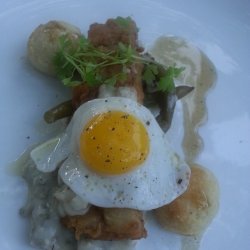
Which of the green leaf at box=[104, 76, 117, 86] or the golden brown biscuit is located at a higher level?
the green leaf at box=[104, 76, 117, 86]

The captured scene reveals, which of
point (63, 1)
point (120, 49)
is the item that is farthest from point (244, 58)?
point (63, 1)

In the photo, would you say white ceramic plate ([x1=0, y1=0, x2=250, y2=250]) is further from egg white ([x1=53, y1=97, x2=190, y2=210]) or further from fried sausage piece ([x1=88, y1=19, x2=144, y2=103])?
fried sausage piece ([x1=88, y1=19, x2=144, y2=103])

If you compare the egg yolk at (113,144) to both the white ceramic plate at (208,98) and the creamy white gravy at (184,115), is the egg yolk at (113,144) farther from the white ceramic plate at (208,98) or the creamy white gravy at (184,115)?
the white ceramic plate at (208,98)

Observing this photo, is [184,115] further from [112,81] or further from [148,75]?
[112,81]

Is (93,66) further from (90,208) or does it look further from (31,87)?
(90,208)

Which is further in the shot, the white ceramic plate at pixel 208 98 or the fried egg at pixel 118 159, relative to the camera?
the white ceramic plate at pixel 208 98

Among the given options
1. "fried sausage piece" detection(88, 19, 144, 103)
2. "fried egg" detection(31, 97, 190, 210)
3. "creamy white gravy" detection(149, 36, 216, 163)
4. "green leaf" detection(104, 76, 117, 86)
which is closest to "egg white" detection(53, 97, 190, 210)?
"fried egg" detection(31, 97, 190, 210)

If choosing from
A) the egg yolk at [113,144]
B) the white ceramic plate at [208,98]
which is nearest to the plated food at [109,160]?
the egg yolk at [113,144]

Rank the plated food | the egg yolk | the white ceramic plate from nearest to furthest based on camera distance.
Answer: the egg yolk → the plated food → the white ceramic plate
